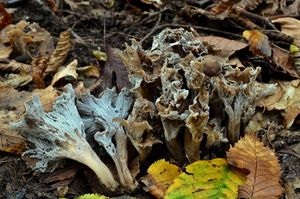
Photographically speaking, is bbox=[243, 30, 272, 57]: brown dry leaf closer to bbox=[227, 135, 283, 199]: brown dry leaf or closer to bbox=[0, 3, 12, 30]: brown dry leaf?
bbox=[227, 135, 283, 199]: brown dry leaf

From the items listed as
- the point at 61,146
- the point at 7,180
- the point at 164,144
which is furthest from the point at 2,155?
the point at 164,144

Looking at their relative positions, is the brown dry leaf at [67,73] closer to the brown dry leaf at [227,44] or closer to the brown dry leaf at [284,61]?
the brown dry leaf at [227,44]

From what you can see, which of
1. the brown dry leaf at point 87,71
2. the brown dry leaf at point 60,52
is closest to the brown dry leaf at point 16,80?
the brown dry leaf at point 60,52

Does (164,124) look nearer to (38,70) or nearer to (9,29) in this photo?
(38,70)

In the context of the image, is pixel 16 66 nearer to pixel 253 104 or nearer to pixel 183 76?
pixel 183 76

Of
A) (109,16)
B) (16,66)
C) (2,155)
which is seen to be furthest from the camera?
(109,16)

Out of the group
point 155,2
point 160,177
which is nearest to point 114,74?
point 160,177

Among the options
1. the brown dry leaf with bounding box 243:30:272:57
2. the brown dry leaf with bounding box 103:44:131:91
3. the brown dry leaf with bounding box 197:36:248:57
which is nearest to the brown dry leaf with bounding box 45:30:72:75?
the brown dry leaf with bounding box 103:44:131:91

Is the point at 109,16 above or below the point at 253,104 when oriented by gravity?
below
